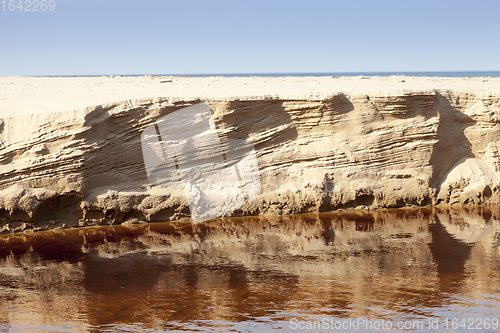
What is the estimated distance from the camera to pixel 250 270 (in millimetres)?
6793

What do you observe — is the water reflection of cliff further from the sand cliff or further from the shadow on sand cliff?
the shadow on sand cliff

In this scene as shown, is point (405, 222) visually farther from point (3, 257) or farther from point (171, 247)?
point (3, 257)

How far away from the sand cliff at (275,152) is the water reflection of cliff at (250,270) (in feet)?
1.61

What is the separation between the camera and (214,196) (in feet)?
30.7

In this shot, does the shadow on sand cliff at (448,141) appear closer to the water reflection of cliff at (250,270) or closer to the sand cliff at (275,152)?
the sand cliff at (275,152)

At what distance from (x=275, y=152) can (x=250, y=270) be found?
139 inches

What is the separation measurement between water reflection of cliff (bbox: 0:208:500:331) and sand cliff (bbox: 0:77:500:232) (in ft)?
1.61

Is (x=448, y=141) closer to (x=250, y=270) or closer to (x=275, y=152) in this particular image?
(x=275, y=152)

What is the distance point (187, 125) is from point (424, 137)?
5258mm

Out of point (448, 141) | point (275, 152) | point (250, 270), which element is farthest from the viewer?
point (448, 141)

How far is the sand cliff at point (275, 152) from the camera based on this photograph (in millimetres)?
8469

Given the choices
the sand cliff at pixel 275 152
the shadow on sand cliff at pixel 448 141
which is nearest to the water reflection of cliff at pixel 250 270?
the sand cliff at pixel 275 152

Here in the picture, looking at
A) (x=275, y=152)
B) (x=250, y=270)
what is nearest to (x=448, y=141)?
(x=275, y=152)

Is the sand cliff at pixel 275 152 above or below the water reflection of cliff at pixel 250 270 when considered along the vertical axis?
above
